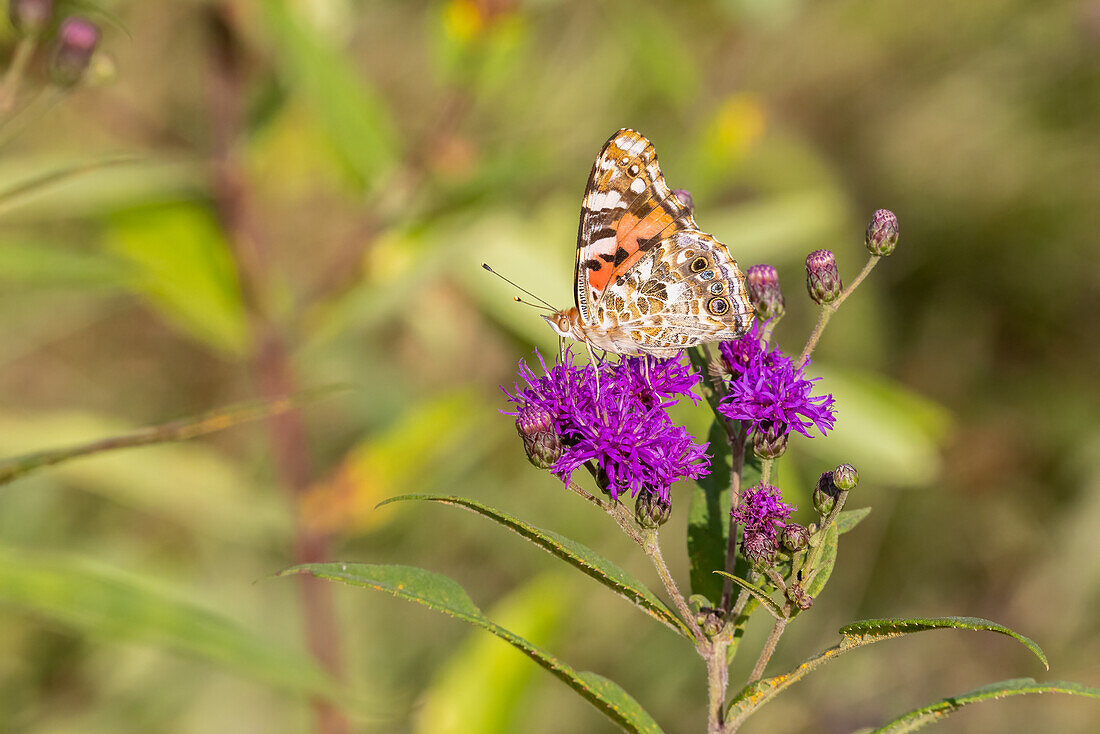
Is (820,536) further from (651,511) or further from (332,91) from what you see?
(332,91)

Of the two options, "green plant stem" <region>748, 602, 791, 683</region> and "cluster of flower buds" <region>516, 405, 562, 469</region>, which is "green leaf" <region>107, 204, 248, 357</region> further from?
"green plant stem" <region>748, 602, 791, 683</region>

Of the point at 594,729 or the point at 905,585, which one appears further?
the point at 905,585

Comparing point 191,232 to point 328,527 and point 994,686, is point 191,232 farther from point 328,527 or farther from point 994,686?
point 994,686

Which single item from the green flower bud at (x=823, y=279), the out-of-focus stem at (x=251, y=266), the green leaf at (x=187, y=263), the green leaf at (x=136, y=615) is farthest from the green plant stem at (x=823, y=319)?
the green leaf at (x=187, y=263)

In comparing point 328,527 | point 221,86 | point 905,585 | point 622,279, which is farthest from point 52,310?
point 905,585

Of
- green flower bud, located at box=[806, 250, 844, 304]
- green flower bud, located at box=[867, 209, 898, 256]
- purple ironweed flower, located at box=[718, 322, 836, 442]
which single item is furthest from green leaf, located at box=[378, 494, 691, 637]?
green flower bud, located at box=[867, 209, 898, 256]

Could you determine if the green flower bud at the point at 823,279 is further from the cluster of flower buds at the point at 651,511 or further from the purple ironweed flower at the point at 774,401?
the cluster of flower buds at the point at 651,511

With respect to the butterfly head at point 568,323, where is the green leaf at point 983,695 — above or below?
below
